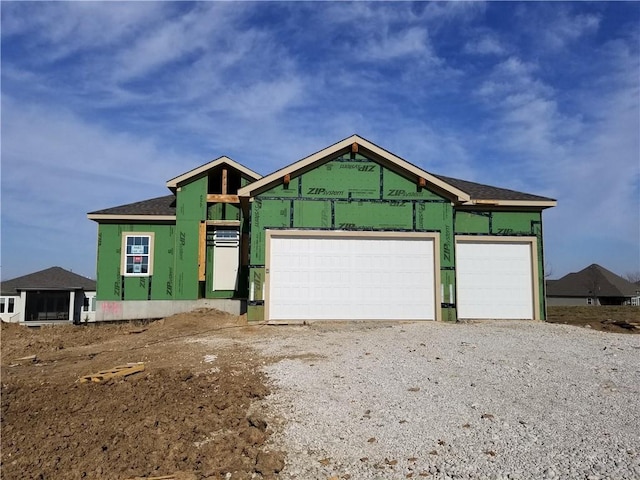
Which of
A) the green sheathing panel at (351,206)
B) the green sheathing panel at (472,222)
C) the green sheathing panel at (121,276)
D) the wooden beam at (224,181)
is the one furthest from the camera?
the wooden beam at (224,181)

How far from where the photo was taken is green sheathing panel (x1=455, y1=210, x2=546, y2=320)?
14.8 m

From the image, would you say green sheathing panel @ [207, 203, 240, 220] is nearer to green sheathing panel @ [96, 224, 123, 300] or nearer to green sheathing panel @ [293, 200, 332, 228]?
green sheathing panel @ [96, 224, 123, 300]

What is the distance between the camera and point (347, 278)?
44.8 feet

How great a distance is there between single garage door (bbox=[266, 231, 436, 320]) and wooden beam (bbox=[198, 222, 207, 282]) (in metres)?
5.12

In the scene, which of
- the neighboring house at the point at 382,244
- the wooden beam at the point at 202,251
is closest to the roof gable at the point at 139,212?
the wooden beam at the point at 202,251

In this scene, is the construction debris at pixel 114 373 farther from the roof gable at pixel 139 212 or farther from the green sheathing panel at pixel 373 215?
the roof gable at pixel 139 212

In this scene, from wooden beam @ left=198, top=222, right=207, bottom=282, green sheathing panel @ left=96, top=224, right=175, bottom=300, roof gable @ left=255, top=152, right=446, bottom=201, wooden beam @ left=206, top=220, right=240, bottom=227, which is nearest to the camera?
roof gable @ left=255, top=152, right=446, bottom=201

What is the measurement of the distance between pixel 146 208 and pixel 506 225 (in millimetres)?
13332

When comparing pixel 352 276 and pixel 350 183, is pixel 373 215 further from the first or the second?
pixel 352 276

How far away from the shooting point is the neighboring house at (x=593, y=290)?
4988 centimetres

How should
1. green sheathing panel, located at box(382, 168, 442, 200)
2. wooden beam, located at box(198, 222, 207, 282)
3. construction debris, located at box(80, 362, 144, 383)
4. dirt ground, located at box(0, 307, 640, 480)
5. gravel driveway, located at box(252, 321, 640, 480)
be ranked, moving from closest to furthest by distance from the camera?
1. gravel driveway, located at box(252, 321, 640, 480)
2. dirt ground, located at box(0, 307, 640, 480)
3. construction debris, located at box(80, 362, 144, 383)
4. green sheathing panel, located at box(382, 168, 442, 200)
5. wooden beam, located at box(198, 222, 207, 282)

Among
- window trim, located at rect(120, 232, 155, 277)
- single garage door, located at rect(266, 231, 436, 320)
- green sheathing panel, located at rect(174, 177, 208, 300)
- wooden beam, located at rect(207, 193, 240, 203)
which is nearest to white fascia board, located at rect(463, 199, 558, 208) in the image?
single garage door, located at rect(266, 231, 436, 320)

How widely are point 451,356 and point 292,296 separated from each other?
593cm

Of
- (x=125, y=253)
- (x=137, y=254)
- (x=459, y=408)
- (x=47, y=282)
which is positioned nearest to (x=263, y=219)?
(x=137, y=254)
